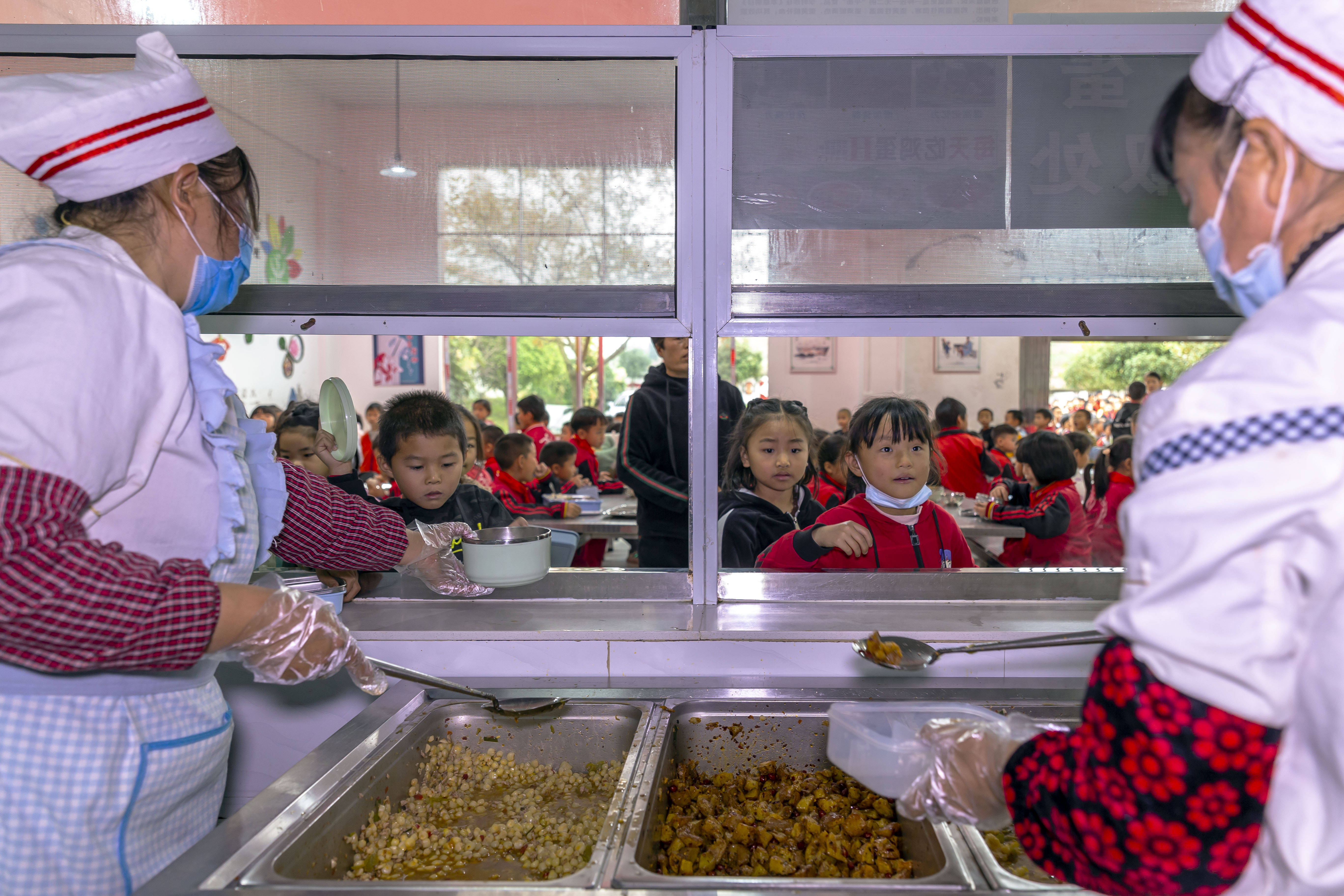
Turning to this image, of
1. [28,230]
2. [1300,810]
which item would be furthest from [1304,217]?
[28,230]

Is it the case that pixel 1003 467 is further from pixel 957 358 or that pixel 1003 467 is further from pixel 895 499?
pixel 957 358

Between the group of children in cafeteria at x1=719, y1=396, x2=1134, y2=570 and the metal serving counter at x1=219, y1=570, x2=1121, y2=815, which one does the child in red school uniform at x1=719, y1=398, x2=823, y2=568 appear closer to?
the group of children in cafeteria at x1=719, y1=396, x2=1134, y2=570

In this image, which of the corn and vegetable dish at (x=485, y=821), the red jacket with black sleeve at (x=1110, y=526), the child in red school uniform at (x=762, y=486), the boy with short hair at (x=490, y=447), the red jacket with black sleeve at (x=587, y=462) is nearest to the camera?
the corn and vegetable dish at (x=485, y=821)

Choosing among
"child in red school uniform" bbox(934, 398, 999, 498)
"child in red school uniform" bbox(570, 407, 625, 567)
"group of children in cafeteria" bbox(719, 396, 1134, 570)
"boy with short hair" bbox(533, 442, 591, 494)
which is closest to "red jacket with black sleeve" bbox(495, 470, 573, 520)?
"boy with short hair" bbox(533, 442, 591, 494)

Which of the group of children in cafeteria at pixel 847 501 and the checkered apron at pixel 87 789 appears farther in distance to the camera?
the group of children in cafeteria at pixel 847 501

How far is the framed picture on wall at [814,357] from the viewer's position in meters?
9.04

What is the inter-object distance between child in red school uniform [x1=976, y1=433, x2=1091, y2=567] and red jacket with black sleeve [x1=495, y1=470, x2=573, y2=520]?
214cm

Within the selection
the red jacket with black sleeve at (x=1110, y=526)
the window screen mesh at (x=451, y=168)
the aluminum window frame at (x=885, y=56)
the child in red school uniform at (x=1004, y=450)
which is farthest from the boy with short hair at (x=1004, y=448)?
the window screen mesh at (x=451, y=168)

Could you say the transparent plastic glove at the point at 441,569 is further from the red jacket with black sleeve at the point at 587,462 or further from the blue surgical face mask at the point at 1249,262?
the red jacket with black sleeve at the point at 587,462

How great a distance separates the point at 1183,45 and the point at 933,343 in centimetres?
801

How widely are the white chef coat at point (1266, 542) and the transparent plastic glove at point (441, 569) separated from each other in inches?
56.5

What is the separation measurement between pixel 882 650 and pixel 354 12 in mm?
1641

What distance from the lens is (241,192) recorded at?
1.12m

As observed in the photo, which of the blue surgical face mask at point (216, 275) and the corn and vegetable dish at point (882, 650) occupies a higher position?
the blue surgical face mask at point (216, 275)
